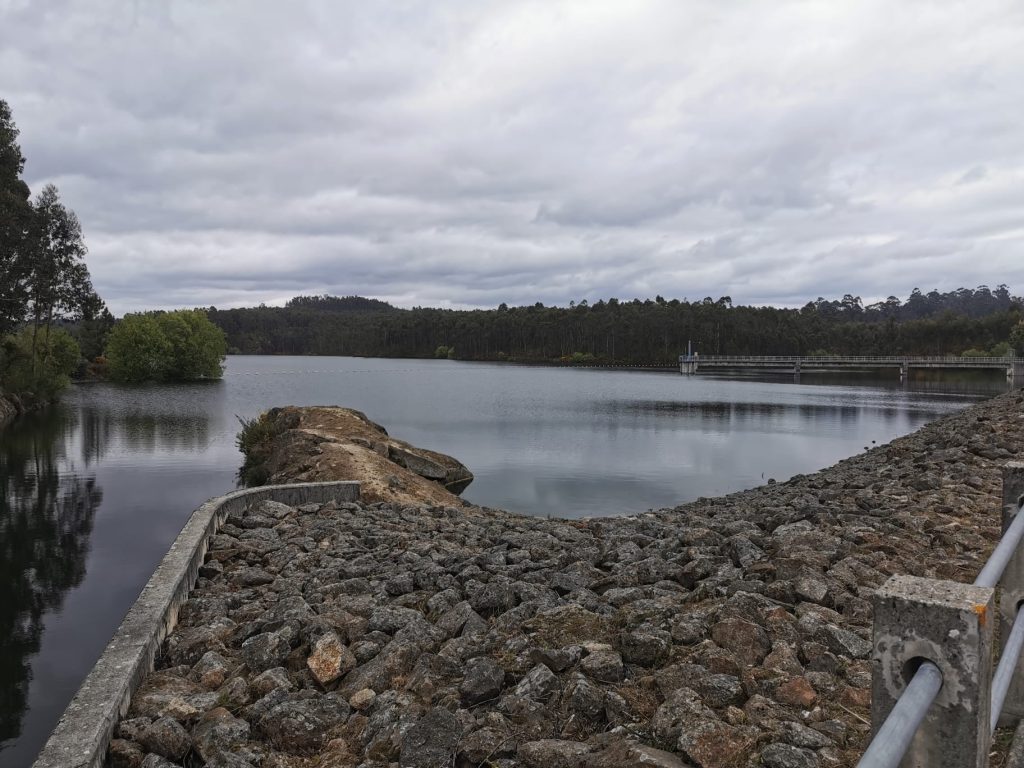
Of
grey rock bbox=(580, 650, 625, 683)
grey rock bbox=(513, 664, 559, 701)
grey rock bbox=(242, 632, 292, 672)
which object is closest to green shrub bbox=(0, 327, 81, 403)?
grey rock bbox=(242, 632, 292, 672)

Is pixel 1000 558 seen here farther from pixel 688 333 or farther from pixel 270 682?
pixel 688 333

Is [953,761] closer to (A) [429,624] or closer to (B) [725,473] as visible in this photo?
(A) [429,624]

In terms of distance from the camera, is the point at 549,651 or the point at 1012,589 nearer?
the point at 1012,589

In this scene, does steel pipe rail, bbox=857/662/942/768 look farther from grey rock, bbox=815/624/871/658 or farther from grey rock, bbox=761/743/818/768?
grey rock, bbox=815/624/871/658

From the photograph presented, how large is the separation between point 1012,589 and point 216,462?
2665cm

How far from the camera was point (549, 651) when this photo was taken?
16.3ft

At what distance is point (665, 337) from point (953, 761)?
499 feet

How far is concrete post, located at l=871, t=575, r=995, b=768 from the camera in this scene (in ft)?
6.09

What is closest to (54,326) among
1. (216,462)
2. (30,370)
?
(30,370)

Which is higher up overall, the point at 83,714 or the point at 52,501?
the point at 83,714

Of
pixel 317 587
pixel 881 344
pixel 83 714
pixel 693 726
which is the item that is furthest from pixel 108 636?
pixel 881 344

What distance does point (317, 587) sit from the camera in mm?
7711

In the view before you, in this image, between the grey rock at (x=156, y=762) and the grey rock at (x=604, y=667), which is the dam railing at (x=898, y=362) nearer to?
the grey rock at (x=604, y=667)

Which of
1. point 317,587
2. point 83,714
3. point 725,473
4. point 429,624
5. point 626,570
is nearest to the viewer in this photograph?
point 83,714
